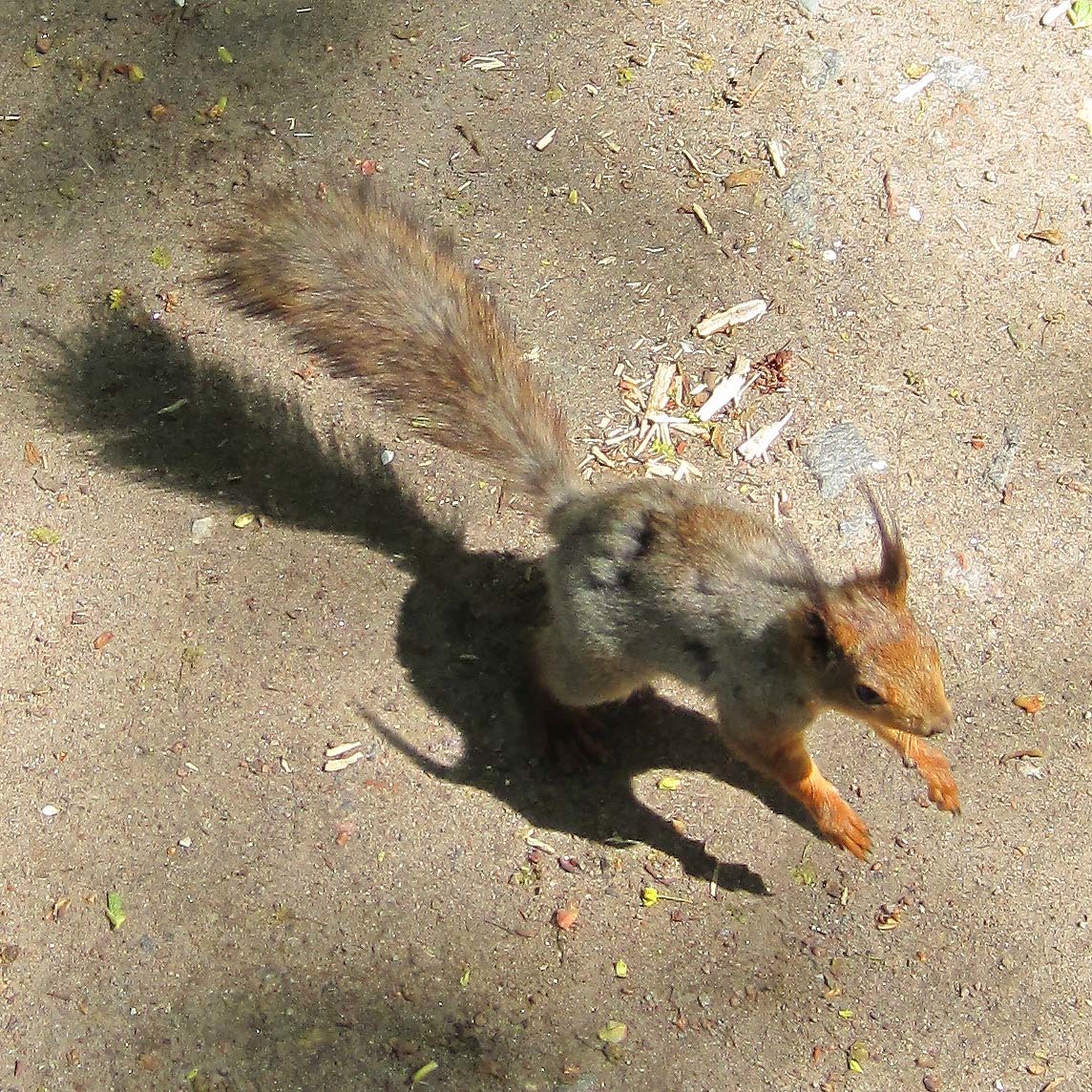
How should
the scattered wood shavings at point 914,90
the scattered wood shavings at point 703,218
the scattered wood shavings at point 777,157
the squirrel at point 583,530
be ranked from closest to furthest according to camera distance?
1. the squirrel at point 583,530
2. the scattered wood shavings at point 703,218
3. the scattered wood shavings at point 777,157
4. the scattered wood shavings at point 914,90

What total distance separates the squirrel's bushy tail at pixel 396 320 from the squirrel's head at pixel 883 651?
40.4 inches

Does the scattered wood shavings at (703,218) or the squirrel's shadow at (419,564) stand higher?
the scattered wood shavings at (703,218)

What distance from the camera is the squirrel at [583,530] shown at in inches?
133

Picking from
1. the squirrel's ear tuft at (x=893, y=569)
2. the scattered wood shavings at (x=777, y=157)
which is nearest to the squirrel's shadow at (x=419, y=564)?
the squirrel's ear tuft at (x=893, y=569)

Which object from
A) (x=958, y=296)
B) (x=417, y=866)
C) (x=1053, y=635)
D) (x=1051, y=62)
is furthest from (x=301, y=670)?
(x=1051, y=62)

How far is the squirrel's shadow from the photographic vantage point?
157 inches

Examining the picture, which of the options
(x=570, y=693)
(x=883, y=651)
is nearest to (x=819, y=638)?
(x=883, y=651)

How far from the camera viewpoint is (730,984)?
3.67 metres

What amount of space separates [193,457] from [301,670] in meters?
0.96

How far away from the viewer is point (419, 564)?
4355 millimetres

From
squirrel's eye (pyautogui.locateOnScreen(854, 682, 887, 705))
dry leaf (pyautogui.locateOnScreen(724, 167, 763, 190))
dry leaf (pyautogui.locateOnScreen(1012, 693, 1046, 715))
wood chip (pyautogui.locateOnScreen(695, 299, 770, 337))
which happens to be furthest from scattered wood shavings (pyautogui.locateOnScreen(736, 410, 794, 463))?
squirrel's eye (pyautogui.locateOnScreen(854, 682, 887, 705))

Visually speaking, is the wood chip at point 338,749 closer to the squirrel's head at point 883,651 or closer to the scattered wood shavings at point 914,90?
the squirrel's head at point 883,651

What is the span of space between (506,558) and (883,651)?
1653mm

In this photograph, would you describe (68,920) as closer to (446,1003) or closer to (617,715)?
(446,1003)
